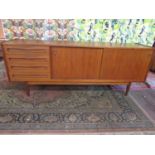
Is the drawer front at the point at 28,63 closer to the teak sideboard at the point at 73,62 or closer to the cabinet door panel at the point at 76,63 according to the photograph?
the teak sideboard at the point at 73,62

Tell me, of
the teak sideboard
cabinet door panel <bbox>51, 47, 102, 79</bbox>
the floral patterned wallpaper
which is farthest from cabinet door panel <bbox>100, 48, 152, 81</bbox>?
the floral patterned wallpaper

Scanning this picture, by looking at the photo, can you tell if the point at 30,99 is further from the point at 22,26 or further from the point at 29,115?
the point at 22,26

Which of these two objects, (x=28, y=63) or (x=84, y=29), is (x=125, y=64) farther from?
(x=28, y=63)

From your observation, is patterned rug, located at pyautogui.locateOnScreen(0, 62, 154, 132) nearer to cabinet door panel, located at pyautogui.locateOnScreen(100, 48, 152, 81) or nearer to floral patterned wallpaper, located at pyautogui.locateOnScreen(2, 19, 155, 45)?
cabinet door panel, located at pyautogui.locateOnScreen(100, 48, 152, 81)

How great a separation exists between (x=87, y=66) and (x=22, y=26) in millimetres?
1219

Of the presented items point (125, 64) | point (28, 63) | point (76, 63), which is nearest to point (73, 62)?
point (76, 63)

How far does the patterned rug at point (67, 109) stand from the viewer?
1631 mm

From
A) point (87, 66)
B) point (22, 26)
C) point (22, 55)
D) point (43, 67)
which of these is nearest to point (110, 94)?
point (87, 66)

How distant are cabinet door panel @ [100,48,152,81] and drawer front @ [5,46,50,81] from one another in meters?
0.81

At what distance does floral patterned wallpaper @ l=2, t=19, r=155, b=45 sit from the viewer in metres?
2.17

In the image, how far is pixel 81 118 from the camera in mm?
1744

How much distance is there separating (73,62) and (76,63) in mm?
44
